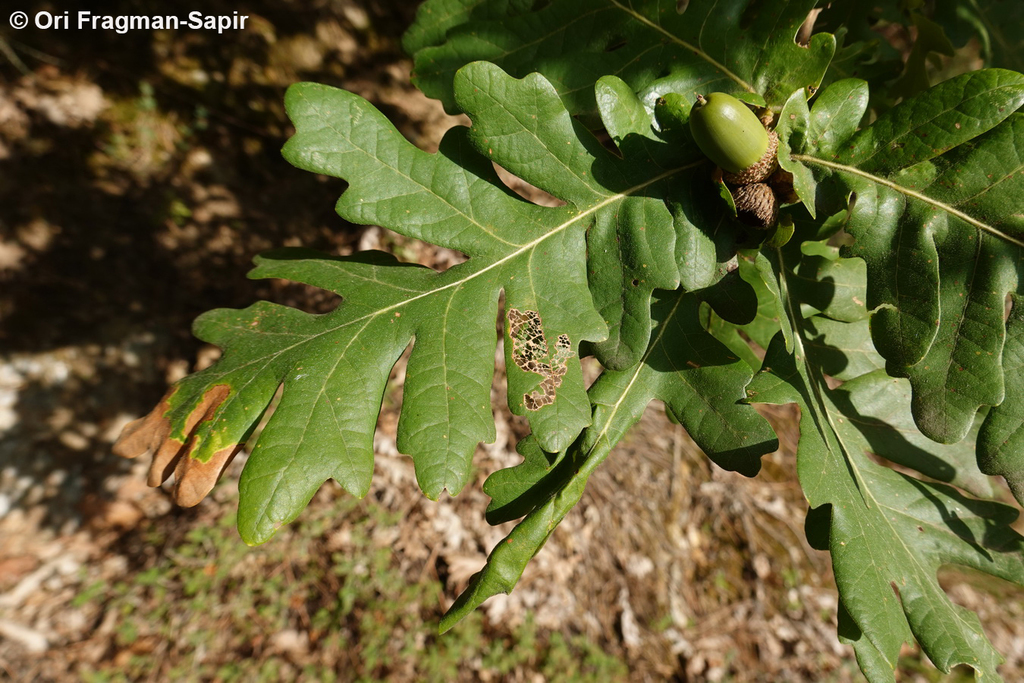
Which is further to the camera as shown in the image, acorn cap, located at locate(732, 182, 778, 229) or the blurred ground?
the blurred ground

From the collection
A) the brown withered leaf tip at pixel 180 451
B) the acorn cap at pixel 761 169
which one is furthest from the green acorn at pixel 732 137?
the brown withered leaf tip at pixel 180 451

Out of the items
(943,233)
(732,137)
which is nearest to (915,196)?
(943,233)

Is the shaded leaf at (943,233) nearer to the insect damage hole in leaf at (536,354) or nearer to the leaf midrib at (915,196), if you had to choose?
the leaf midrib at (915,196)

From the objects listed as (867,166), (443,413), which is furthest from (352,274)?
(867,166)

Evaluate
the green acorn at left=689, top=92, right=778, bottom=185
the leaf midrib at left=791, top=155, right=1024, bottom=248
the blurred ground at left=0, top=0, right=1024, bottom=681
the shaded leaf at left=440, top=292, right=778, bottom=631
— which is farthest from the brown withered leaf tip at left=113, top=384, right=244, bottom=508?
the blurred ground at left=0, top=0, right=1024, bottom=681

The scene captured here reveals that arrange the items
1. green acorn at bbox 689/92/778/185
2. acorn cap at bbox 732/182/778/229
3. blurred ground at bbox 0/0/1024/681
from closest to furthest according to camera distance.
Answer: green acorn at bbox 689/92/778/185 → acorn cap at bbox 732/182/778/229 → blurred ground at bbox 0/0/1024/681

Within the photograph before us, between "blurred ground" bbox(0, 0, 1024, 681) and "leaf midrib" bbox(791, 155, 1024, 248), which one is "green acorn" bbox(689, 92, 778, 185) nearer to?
"leaf midrib" bbox(791, 155, 1024, 248)
